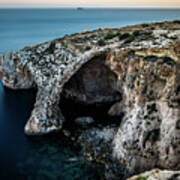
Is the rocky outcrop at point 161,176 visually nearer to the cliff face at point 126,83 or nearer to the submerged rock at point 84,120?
the cliff face at point 126,83

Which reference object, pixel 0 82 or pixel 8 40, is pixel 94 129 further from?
pixel 8 40

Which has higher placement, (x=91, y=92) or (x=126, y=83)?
(x=126, y=83)

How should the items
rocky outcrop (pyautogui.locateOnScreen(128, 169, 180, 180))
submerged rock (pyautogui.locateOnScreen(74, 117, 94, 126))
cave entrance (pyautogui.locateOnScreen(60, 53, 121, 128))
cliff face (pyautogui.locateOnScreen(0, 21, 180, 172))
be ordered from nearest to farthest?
rocky outcrop (pyautogui.locateOnScreen(128, 169, 180, 180))
cliff face (pyautogui.locateOnScreen(0, 21, 180, 172))
submerged rock (pyautogui.locateOnScreen(74, 117, 94, 126))
cave entrance (pyautogui.locateOnScreen(60, 53, 121, 128))

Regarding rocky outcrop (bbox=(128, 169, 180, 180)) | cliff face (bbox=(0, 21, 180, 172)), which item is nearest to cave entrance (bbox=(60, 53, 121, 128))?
cliff face (bbox=(0, 21, 180, 172))

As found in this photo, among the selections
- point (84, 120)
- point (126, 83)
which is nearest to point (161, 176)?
point (126, 83)

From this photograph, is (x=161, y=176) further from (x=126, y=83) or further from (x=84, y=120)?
(x=84, y=120)

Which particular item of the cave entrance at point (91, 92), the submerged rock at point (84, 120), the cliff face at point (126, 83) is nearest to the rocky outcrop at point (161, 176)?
the cliff face at point (126, 83)

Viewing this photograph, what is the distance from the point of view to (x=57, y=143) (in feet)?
75.9

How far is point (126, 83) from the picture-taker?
21375 mm

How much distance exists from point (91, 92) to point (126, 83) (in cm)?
1063

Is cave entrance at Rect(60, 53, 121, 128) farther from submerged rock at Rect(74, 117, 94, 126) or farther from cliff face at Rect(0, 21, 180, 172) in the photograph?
submerged rock at Rect(74, 117, 94, 126)

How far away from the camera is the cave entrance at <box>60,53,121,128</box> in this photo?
95.6 ft

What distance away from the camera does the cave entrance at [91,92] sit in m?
29.1

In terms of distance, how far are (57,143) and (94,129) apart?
15.7 ft
